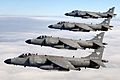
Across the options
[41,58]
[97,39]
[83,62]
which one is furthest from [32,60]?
[97,39]

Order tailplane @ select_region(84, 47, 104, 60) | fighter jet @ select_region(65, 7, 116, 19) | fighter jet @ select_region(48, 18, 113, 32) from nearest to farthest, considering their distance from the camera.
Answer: tailplane @ select_region(84, 47, 104, 60), fighter jet @ select_region(48, 18, 113, 32), fighter jet @ select_region(65, 7, 116, 19)

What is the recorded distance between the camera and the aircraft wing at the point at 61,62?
3457 inches

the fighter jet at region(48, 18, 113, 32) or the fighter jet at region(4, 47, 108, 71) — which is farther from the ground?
the fighter jet at region(48, 18, 113, 32)

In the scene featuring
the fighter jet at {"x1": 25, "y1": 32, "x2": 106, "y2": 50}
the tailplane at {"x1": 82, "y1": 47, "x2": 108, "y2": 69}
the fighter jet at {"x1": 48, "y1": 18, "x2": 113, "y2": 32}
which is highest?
the fighter jet at {"x1": 48, "y1": 18, "x2": 113, "y2": 32}

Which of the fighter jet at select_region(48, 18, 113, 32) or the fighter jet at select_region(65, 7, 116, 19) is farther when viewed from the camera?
the fighter jet at select_region(65, 7, 116, 19)

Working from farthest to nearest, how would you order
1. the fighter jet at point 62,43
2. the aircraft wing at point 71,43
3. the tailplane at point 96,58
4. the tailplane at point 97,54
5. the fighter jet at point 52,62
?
the tailplane at point 97,54 → the tailplane at point 96,58 → the fighter jet at point 62,43 → the aircraft wing at point 71,43 → the fighter jet at point 52,62

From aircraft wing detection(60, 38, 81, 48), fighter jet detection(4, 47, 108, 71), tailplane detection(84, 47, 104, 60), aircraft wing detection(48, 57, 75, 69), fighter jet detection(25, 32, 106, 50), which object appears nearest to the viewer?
aircraft wing detection(48, 57, 75, 69)

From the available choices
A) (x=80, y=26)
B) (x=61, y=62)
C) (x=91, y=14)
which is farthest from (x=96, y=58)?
(x=91, y=14)

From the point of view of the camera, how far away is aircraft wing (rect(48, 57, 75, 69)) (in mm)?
87800

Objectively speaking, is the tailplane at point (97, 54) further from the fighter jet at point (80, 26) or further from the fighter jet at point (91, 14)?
the fighter jet at point (91, 14)

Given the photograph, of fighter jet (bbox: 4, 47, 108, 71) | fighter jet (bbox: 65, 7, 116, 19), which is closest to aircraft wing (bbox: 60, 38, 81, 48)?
fighter jet (bbox: 4, 47, 108, 71)

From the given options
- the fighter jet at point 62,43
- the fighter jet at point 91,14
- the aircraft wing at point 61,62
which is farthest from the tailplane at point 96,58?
the fighter jet at point 91,14

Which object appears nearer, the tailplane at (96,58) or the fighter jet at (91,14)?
the tailplane at (96,58)

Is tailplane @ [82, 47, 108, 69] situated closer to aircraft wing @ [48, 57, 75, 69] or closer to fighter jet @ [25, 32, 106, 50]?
fighter jet @ [25, 32, 106, 50]
